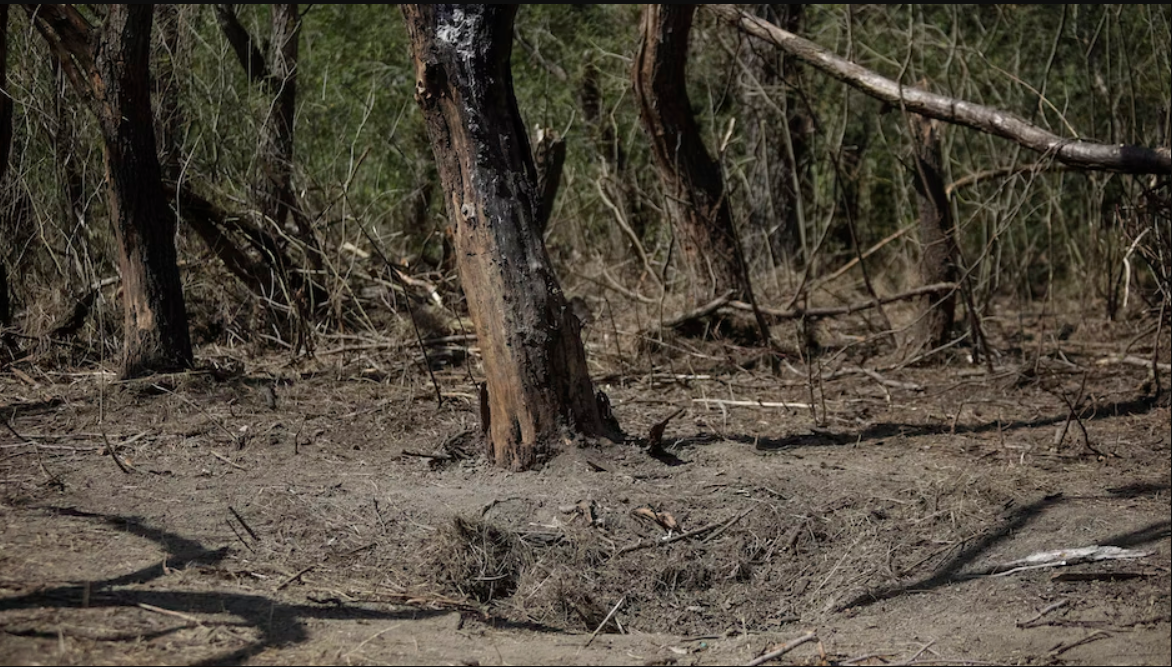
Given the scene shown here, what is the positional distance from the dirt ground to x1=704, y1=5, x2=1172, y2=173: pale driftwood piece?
4.57 feet

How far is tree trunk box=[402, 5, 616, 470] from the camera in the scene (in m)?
5.50

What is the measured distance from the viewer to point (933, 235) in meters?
8.27

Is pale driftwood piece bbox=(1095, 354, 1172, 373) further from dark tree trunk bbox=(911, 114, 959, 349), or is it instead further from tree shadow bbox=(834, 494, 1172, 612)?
tree shadow bbox=(834, 494, 1172, 612)

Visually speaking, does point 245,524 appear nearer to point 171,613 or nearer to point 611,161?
point 171,613

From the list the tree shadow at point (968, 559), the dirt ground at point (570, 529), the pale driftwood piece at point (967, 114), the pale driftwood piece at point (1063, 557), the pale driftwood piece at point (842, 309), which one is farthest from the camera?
the pale driftwood piece at point (842, 309)

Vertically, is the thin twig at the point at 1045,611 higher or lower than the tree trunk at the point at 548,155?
lower

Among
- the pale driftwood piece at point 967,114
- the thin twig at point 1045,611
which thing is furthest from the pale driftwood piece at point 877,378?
the thin twig at point 1045,611

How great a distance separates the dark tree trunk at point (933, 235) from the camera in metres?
8.22

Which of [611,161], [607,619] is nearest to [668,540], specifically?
[607,619]

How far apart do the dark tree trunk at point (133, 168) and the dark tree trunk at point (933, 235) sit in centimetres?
478

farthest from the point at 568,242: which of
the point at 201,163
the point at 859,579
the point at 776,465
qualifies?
the point at 859,579

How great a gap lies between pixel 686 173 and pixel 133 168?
3.76 metres

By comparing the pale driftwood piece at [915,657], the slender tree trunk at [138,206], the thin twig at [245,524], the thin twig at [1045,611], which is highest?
the slender tree trunk at [138,206]

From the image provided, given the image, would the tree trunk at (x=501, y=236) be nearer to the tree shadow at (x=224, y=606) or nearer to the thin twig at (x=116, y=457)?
the tree shadow at (x=224, y=606)
